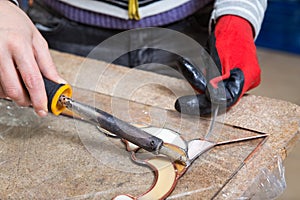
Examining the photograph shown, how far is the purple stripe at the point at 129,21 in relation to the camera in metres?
0.84

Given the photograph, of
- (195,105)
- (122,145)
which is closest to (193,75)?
(195,105)

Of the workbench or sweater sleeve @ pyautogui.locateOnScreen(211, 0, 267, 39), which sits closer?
the workbench

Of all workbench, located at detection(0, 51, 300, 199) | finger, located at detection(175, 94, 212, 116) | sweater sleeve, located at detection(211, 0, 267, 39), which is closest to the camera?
workbench, located at detection(0, 51, 300, 199)

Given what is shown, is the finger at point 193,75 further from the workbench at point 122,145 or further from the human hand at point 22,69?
the human hand at point 22,69

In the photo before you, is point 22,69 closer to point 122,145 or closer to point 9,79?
point 9,79

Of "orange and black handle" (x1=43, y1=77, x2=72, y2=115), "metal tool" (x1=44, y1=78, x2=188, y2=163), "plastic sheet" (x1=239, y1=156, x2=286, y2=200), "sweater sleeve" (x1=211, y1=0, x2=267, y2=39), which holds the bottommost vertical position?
"plastic sheet" (x1=239, y1=156, x2=286, y2=200)

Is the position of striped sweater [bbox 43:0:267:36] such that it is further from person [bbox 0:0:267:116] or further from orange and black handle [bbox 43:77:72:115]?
orange and black handle [bbox 43:77:72:115]

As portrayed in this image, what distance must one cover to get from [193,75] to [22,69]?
8.9 inches

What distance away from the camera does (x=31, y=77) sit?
0.58m

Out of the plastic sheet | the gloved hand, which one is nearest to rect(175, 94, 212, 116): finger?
the gloved hand

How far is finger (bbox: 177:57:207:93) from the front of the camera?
0.67 meters

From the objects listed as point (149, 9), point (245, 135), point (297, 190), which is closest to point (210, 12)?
point (149, 9)

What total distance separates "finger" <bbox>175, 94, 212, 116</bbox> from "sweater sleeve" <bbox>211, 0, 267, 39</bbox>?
0.57 ft

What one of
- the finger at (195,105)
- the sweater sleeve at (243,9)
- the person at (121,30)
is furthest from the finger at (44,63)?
the sweater sleeve at (243,9)
